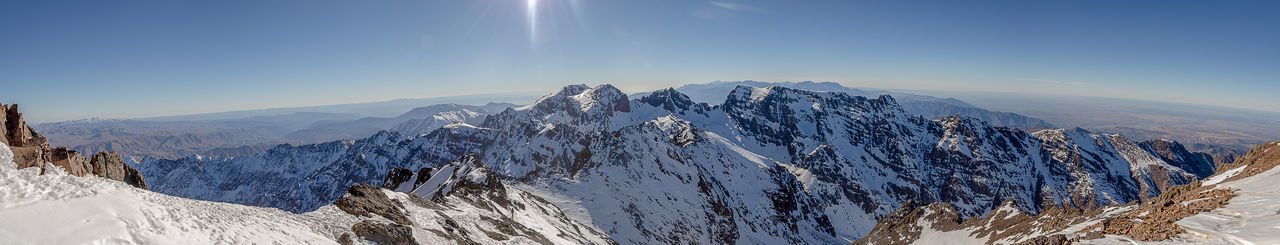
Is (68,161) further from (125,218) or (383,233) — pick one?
(383,233)

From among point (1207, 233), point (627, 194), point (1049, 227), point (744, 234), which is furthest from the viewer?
point (744, 234)

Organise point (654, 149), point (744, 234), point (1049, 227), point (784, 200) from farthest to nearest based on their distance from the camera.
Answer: point (784, 200) < point (654, 149) < point (744, 234) < point (1049, 227)

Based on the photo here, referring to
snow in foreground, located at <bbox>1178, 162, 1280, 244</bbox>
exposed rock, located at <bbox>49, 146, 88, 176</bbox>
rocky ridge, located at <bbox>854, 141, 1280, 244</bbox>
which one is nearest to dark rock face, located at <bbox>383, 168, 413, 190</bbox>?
exposed rock, located at <bbox>49, 146, 88, 176</bbox>

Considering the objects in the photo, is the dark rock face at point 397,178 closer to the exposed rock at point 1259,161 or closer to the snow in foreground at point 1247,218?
the snow in foreground at point 1247,218

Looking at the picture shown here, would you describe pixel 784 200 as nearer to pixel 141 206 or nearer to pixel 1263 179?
pixel 1263 179

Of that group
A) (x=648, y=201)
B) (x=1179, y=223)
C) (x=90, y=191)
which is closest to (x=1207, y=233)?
(x=1179, y=223)

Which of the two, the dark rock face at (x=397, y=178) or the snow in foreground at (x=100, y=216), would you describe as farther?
the dark rock face at (x=397, y=178)

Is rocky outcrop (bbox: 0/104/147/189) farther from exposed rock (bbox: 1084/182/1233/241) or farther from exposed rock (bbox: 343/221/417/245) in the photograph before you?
exposed rock (bbox: 1084/182/1233/241)

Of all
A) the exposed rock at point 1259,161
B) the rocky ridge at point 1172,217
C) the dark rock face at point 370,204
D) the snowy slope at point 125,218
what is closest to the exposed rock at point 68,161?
the snowy slope at point 125,218
